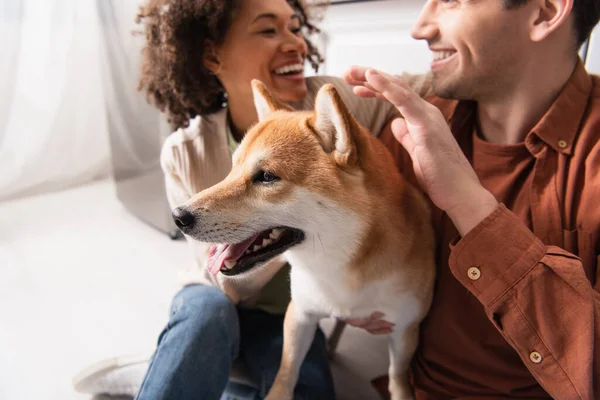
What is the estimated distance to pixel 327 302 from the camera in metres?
0.84

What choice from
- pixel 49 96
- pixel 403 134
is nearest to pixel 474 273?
pixel 403 134

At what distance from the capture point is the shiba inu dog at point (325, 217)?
721 mm

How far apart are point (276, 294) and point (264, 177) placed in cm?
56

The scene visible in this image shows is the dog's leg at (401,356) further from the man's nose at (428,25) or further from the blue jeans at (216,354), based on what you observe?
the man's nose at (428,25)

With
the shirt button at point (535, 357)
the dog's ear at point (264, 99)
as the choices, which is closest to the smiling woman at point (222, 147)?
the dog's ear at point (264, 99)

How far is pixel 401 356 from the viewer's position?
0.94 meters

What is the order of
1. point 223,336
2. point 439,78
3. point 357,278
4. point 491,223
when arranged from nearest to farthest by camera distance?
point 491,223 < point 357,278 < point 439,78 < point 223,336

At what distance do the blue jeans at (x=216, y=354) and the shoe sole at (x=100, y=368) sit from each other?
0.26 m

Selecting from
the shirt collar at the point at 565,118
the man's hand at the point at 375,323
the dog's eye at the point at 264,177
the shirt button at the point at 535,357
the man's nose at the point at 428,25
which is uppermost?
the man's nose at the point at 428,25

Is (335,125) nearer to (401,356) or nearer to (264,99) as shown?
(264,99)

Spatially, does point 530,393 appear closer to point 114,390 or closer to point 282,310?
point 282,310

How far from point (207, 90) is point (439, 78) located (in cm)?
67

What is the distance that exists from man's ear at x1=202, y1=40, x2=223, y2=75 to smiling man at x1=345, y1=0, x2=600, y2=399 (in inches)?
20.3

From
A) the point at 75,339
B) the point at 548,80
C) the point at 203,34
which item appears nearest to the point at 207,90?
the point at 203,34
